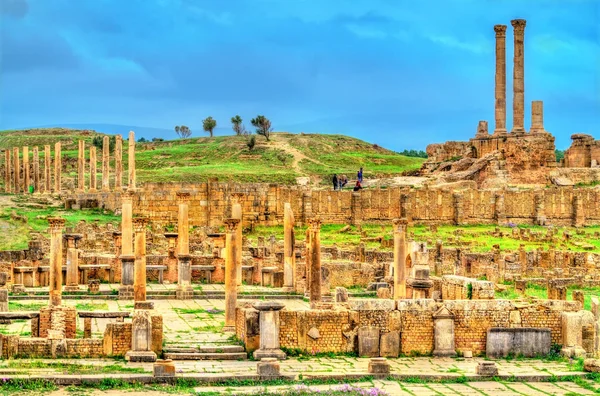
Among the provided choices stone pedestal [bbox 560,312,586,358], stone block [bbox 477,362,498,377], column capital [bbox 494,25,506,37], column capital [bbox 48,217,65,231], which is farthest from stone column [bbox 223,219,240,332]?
column capital [bbox 494,25,506,37]

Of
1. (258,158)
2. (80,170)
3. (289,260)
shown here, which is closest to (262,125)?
(258,158)

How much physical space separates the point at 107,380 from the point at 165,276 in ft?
52.1

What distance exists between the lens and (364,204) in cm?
5606

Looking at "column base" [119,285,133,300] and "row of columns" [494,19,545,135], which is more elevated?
"row of columns" [494,19,545,135]

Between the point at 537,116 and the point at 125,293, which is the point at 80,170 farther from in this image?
the point at 125,293

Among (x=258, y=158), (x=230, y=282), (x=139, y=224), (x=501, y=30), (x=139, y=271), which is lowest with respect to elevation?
(x=230, y=282)

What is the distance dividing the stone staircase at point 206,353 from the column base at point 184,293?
8.73 meters

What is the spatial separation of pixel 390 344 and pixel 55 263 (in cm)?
837

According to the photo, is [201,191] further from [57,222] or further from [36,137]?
[36,137]

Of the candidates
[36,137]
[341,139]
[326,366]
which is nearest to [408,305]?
[326,366]

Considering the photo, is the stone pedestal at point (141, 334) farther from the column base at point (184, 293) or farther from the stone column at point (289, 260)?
the stone column at point (289, 260)

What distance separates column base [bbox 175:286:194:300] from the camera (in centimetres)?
3127

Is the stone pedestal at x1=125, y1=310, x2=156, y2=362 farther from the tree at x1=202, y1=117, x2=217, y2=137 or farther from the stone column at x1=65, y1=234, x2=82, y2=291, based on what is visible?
the tree at x1=202, y1=117, x2=217, y2=137

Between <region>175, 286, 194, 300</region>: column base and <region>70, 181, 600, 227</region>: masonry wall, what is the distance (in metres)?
21.7
